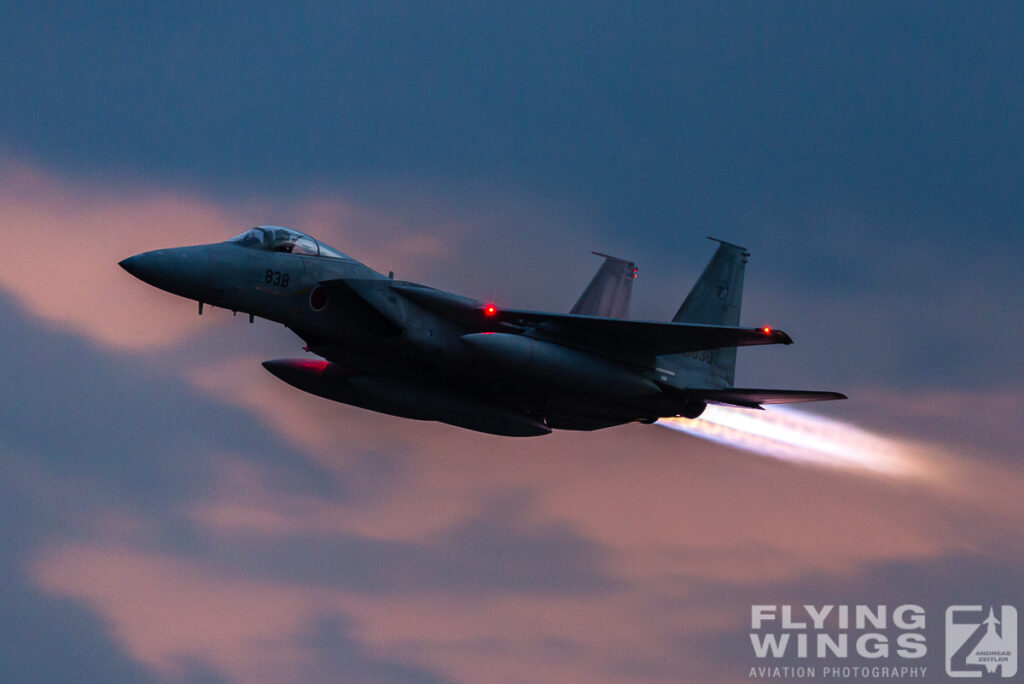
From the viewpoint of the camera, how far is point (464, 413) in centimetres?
2888

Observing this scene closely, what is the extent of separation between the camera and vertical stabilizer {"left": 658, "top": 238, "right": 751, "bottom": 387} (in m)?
30.9

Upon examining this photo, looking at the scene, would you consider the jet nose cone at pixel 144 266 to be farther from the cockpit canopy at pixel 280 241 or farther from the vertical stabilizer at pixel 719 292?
the vertical stabilizer at pixel 719 292

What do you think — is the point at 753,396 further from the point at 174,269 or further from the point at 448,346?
the point at 174,269

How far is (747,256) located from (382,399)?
9998 millimetres

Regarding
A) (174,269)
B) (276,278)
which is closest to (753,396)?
(276,278)

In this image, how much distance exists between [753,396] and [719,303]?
4.19 meters

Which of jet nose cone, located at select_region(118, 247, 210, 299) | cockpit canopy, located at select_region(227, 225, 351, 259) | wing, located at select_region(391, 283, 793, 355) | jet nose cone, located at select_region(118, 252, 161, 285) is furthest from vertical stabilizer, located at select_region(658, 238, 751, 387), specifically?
jet nose cone, located at select_region(118, 252, 161, 285)

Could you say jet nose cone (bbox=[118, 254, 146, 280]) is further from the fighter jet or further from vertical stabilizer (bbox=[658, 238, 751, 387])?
vertical stabilizer (bbox=[658, 238, 751, 387])

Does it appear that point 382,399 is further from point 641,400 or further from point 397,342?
point 641,400

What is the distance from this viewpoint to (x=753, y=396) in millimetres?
28625

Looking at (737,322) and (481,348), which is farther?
(737,322)

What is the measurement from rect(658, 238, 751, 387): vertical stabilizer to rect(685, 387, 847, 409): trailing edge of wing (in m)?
1.33

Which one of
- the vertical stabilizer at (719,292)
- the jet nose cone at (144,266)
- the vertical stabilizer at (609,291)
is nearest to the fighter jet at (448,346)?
the jet nose cone at (144,266)

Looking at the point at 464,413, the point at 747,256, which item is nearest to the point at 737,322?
the point at 747,256
